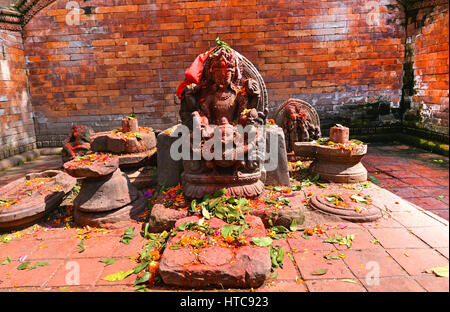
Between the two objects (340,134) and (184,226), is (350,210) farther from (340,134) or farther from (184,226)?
(184,226)

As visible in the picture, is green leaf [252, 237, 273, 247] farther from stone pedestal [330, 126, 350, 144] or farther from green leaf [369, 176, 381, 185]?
green leaf [369, 176, 381, 185]

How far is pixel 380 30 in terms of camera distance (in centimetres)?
888

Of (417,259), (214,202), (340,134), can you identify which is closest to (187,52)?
(340,134)

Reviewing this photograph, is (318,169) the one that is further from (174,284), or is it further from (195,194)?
(174,284)

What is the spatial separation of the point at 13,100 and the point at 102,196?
21.5 feet

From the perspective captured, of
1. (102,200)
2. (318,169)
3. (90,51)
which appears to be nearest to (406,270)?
(318,169)

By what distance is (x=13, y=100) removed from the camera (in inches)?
330

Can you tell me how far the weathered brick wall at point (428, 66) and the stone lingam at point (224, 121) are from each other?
6.29 metres

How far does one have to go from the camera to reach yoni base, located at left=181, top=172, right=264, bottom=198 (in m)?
3.92

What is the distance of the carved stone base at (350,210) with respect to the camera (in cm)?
387

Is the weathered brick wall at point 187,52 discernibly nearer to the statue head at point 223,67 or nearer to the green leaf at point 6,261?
the statue head at point 223,67

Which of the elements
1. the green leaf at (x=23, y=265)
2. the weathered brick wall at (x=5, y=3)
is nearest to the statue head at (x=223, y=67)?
the green leaf at (x=23, y=265)

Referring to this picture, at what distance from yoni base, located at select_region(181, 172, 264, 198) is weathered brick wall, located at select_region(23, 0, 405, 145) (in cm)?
567

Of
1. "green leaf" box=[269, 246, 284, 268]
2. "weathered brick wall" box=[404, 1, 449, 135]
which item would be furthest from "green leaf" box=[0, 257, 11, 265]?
"weathered brick wall" box=[404, 1, 449, 135]
